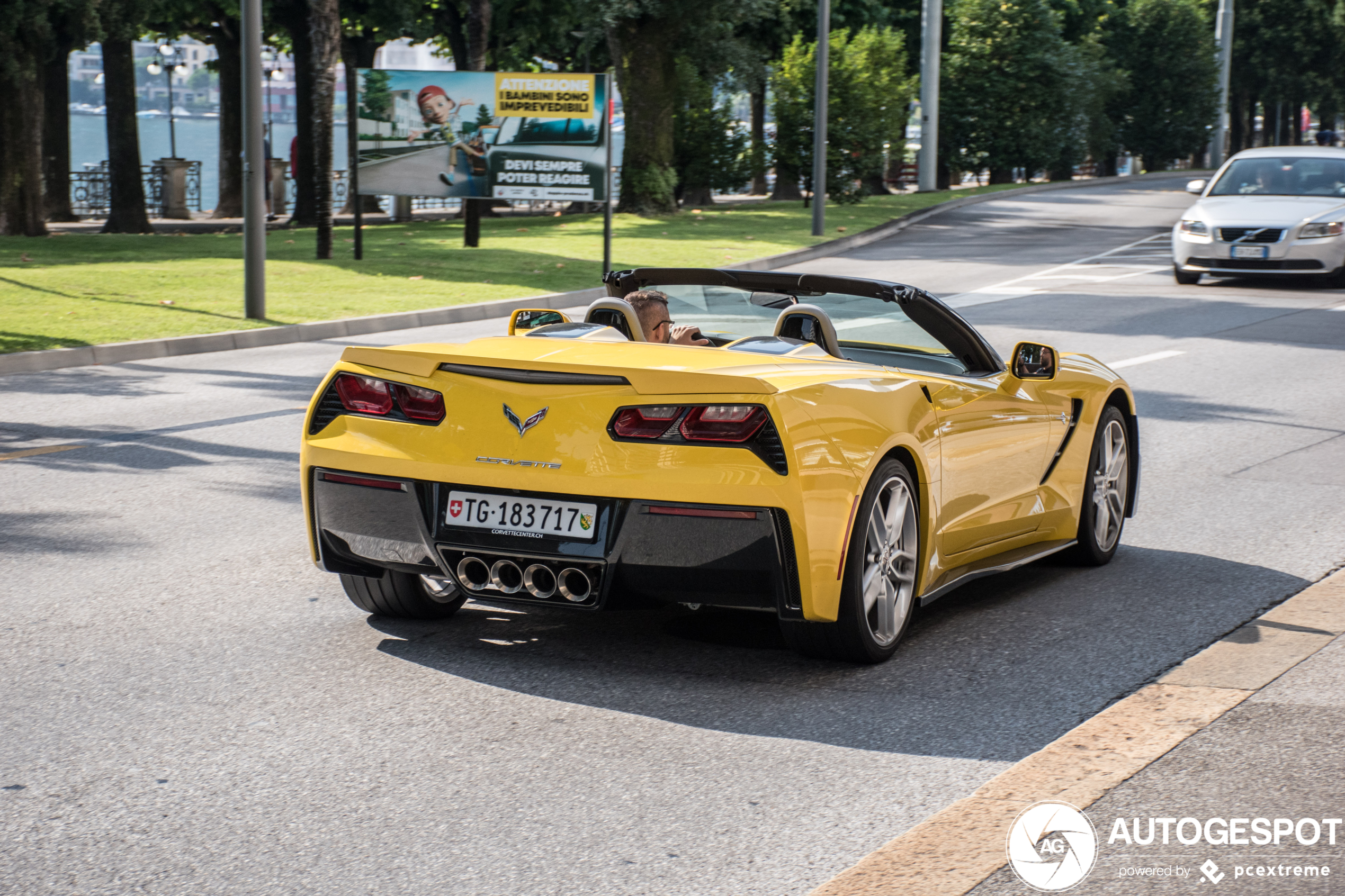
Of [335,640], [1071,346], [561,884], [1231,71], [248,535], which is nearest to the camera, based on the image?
[561,884]

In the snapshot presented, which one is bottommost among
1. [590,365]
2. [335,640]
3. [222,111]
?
[335,640]

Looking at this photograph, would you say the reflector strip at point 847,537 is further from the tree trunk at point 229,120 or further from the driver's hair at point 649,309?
the tree trunk at point 229,120

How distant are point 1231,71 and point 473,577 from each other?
77.7 m

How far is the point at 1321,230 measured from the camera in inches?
798

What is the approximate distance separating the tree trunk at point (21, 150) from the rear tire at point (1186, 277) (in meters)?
17.1

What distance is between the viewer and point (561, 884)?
11.3ft

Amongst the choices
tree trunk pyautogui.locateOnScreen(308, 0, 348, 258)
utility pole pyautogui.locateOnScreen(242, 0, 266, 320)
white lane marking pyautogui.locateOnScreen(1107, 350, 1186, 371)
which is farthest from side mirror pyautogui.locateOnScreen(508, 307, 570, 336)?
tree trunk pyautogui.locateOnScreen(308, 0, 348, 258)

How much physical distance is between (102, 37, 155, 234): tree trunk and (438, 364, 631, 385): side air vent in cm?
2712

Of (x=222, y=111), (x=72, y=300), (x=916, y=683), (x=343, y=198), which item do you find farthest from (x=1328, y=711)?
(x=343, y=198)

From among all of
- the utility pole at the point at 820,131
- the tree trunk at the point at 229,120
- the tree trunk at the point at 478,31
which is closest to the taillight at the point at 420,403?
the utility pole at the point at 820,131

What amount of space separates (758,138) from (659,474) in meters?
38.2

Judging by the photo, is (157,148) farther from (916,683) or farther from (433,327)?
(916,683)

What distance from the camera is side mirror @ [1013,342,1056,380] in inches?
242

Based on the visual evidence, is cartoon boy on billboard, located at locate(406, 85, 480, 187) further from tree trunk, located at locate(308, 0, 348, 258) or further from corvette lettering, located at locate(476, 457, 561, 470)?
corvette lettering, located at locate(476, 457, 561, 470)
